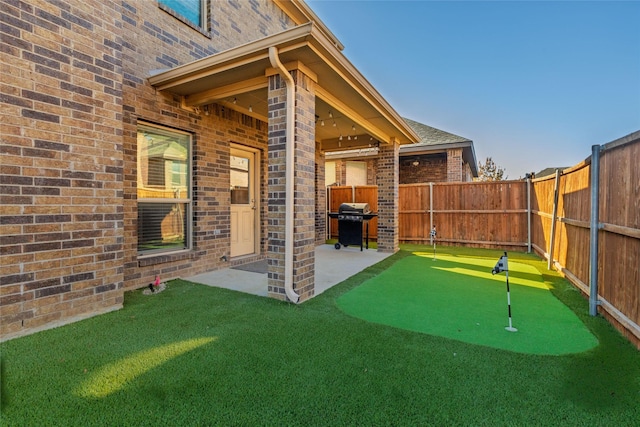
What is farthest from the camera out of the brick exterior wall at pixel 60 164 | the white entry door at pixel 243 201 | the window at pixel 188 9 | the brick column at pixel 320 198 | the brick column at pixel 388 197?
the brick column at pixel 320 198

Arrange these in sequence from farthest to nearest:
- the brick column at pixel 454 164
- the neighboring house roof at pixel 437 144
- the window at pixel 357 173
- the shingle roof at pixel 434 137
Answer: the window at pixel 357 173, the brick column at pixel 454 164, the shingle roof at pixel 434 137, the neighboring house roof at pixel 437 144

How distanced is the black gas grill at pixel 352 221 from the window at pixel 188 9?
5210 millimetres

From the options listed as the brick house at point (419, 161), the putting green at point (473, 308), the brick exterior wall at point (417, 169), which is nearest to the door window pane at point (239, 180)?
the putting green at point (473, 308)

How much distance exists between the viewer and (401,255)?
737 cm

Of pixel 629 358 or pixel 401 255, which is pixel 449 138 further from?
pixel 629 358

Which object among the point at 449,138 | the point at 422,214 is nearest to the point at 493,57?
the point at 449,138

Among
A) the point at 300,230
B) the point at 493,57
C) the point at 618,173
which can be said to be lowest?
the point at 300,230

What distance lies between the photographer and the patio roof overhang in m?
3.44

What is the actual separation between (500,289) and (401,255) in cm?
300

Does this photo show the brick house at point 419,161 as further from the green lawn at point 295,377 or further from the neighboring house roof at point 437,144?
the green lawn at point 295,377

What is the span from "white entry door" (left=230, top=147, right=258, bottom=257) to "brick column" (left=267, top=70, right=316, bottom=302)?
250cm

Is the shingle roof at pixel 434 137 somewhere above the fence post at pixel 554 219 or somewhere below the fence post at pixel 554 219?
above

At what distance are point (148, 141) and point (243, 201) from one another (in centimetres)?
226

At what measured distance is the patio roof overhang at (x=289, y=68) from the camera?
3.44 metres
